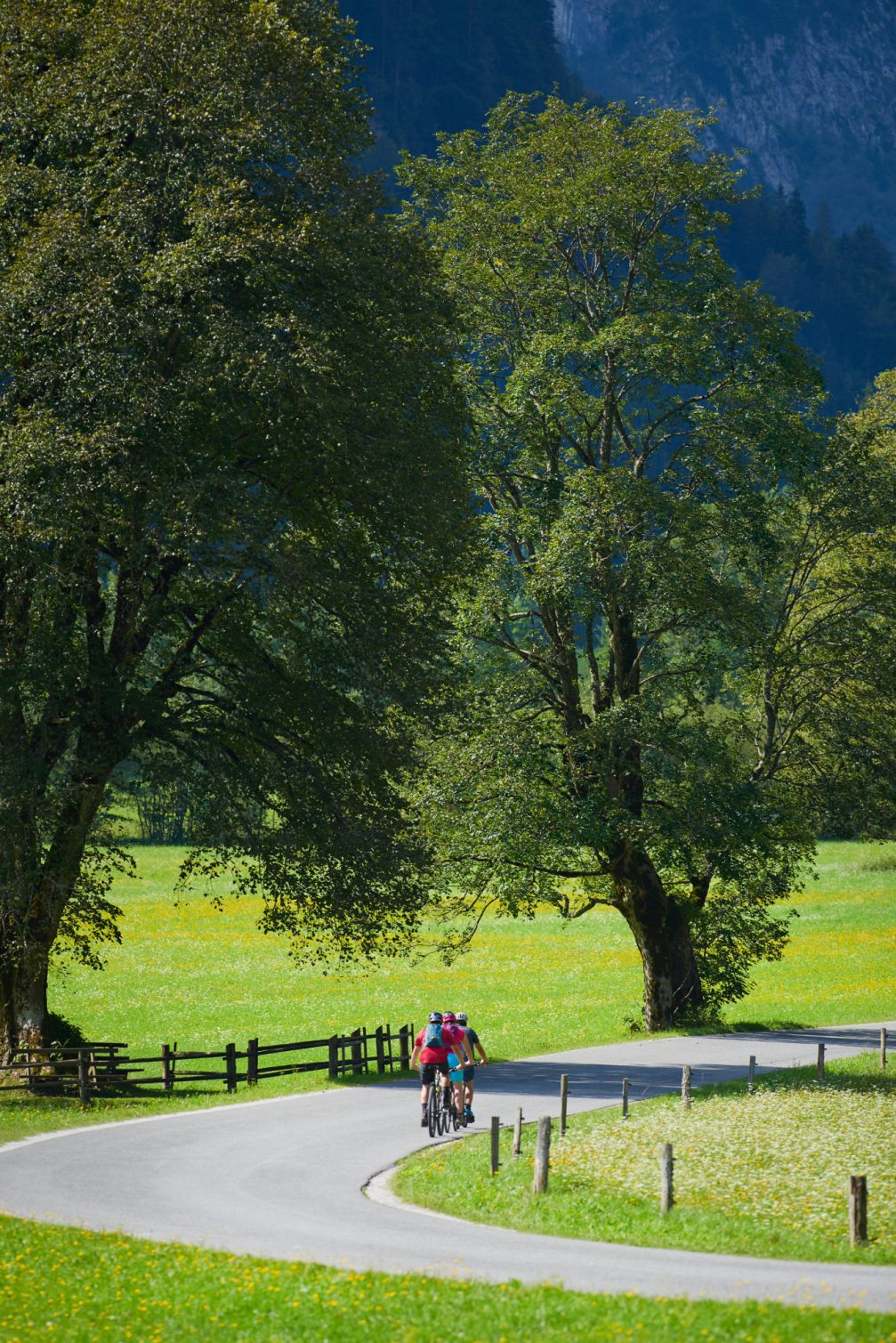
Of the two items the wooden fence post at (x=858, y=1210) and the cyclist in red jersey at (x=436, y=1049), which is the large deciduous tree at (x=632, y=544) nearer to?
the cyclist in red jersey at (x=436, y=1049)

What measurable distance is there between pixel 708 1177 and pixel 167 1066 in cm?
1518

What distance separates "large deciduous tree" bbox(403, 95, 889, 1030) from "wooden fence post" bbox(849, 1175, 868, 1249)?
18.9m

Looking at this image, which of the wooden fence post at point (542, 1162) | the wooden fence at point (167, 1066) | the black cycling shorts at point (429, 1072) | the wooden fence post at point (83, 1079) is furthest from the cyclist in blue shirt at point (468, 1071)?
the wooden fence post at point (83, 1079)

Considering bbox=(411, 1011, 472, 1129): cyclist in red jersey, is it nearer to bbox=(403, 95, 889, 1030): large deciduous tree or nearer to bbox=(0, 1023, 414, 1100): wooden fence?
bbox=(0, 1023, 414, 1100): wooden fence

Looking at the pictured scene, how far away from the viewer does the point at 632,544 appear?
3409 centimetres

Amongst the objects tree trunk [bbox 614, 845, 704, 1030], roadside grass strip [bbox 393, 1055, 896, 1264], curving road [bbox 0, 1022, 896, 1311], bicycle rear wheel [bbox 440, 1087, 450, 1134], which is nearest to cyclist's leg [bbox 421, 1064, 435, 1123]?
bicycle rear wheel [bbox 440, 1087, 450, 1134]

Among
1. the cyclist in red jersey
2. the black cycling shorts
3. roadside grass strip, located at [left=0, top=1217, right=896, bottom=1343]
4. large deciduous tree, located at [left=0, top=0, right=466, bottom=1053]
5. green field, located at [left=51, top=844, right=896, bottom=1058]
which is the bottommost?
green field, located at [left=51, top=844, right=896, bottom=1058]

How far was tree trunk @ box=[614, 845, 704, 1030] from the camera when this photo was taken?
38.3m

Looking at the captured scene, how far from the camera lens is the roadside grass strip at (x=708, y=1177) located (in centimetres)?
1605

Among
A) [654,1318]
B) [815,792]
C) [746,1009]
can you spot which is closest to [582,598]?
[815,792]

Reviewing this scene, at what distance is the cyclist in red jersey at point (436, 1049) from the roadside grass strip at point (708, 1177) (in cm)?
123

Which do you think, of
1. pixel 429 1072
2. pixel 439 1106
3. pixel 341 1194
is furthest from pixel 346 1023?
pixel 341 1194

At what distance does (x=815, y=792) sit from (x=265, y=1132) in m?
20.7

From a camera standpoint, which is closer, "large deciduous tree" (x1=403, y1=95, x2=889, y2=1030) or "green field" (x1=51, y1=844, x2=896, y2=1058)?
"large deciduous tree" (x1=403, y1=95, x2=889, y2=1030)
